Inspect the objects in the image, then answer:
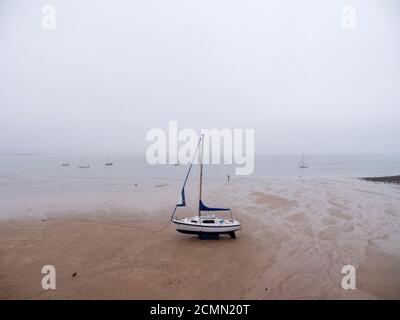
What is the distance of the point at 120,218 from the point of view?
30.6m

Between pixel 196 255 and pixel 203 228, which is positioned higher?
pixel 203 228

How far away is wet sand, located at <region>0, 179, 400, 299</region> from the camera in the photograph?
1462cm

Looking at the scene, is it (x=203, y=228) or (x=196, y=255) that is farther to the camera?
(x=203, y=228)

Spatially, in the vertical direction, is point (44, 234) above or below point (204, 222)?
below

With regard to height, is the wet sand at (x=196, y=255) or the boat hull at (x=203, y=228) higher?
the boat hull at (x=203, y=228)

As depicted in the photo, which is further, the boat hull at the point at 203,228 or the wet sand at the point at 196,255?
the boat hull at the point at 203,228

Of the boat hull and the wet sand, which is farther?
the boat hull

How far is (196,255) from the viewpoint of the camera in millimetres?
19734

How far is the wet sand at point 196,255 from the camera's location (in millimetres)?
14617

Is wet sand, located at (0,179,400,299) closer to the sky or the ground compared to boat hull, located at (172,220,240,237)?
closer to the ground
